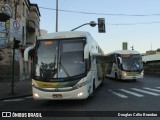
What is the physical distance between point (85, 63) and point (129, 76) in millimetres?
16276

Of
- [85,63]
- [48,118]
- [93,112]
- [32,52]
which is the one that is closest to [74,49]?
[85,63]

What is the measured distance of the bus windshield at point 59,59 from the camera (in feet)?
43.8

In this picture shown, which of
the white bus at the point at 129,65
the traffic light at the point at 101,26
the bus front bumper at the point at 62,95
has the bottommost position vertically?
the bus front bumper at the point at 62,95

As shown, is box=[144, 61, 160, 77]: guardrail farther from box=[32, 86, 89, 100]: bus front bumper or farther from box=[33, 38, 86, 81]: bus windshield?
box=[32, 86, 89, 100]: bus front bumper

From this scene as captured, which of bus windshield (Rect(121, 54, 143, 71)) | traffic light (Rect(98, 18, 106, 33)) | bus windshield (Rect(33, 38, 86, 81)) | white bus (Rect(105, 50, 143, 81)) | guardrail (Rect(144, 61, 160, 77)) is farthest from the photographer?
guardrail (Rect(144, 61, 160, 77))

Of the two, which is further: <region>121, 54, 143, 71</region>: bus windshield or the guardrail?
the guardrail

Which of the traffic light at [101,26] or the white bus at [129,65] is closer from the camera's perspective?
the traffic light at [101,26]

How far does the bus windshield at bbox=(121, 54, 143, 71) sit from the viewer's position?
2958 centimetres

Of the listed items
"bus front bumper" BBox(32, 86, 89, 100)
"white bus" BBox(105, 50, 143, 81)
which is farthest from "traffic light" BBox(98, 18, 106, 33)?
"bus front bumper" BBox(32, 86, 89, 100)

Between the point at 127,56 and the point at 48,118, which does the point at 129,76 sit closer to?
the point at 127,56

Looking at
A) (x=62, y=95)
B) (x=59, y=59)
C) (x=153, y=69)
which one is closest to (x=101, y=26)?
(x=59, y=59)

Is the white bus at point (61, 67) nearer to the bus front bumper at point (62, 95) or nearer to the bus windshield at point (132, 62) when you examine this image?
the bus front bumper at point (62, 95)

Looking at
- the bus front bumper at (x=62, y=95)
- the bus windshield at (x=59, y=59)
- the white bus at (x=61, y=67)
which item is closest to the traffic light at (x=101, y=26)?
the white bus at (x=61, y=67)

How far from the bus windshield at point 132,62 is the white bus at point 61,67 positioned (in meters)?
16.0
